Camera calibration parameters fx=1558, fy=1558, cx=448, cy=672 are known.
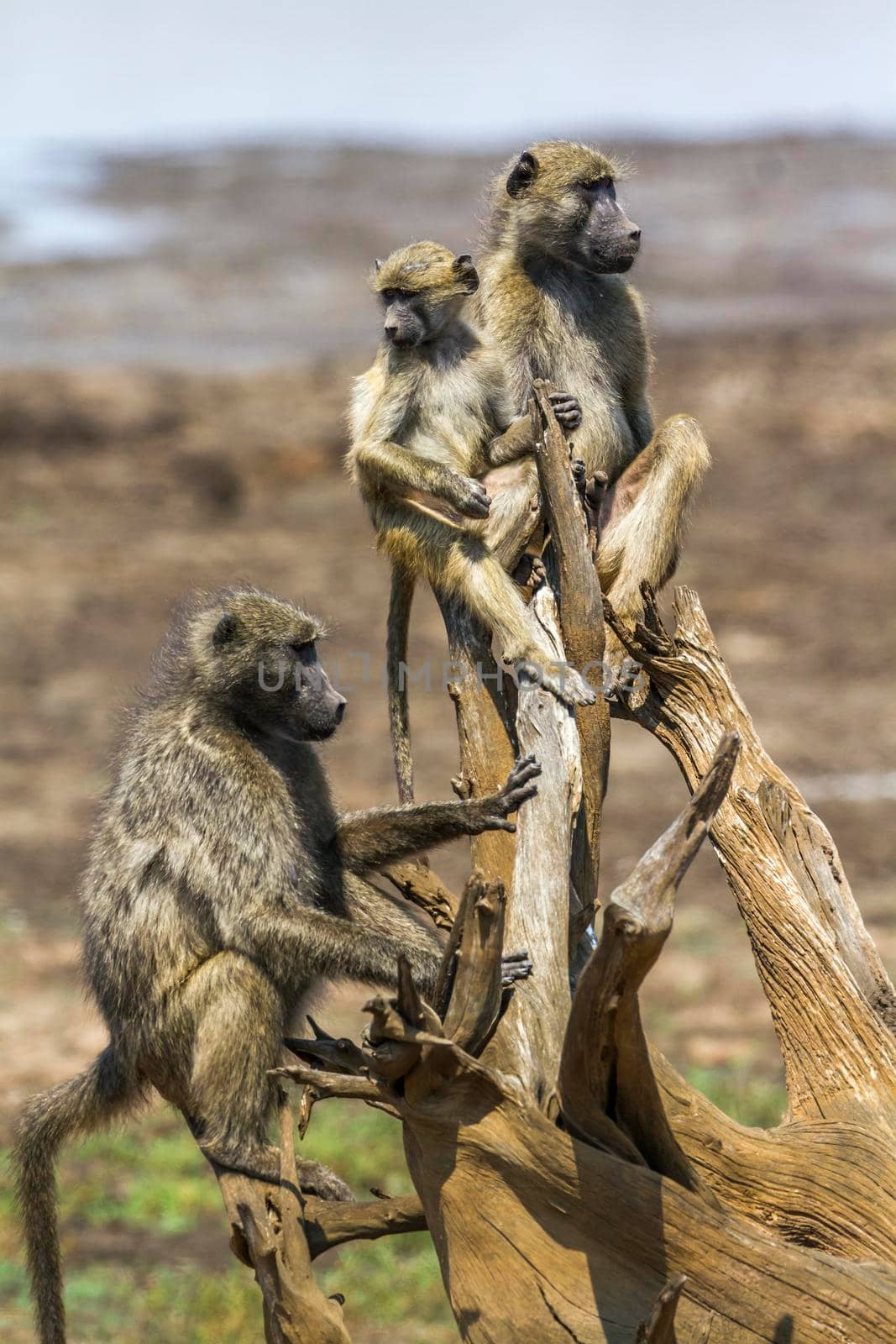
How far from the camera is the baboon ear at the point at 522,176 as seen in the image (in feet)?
16.8

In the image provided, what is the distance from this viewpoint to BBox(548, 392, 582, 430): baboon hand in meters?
4.77

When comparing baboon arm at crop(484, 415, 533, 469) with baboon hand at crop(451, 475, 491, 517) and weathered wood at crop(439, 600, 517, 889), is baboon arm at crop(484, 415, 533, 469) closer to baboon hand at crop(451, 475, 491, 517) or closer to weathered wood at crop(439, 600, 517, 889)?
baboon hand at crop(451, 475, 491, 517)

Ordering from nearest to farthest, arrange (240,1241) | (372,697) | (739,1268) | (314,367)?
(739,1268)
(240,1241)
(372,697)
(314,367)

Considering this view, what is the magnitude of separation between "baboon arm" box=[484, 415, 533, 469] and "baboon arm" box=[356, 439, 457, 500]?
0.78ft

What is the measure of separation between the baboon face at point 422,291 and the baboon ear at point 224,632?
1008 millimetres

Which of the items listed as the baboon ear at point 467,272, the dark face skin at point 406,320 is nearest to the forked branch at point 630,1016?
the dark face skin at point 406,320

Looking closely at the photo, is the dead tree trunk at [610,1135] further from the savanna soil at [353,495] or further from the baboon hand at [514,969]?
the savanna soil at [353,495]

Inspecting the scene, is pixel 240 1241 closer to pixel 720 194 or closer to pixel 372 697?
pixel 372 697

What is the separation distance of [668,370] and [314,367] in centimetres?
453

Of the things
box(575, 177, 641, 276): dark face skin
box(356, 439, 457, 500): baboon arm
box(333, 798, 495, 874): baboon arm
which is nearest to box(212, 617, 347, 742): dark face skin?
box(333, 798, 495, 874): baboon arm

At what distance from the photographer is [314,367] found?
20047 millimetres

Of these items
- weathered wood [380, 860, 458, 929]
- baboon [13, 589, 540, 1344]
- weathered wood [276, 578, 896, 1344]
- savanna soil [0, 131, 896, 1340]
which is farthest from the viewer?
savanna soil [0, 131, 896, 1340]

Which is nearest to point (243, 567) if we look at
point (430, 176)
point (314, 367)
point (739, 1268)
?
point (314, 367)

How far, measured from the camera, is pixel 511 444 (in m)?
4.83
